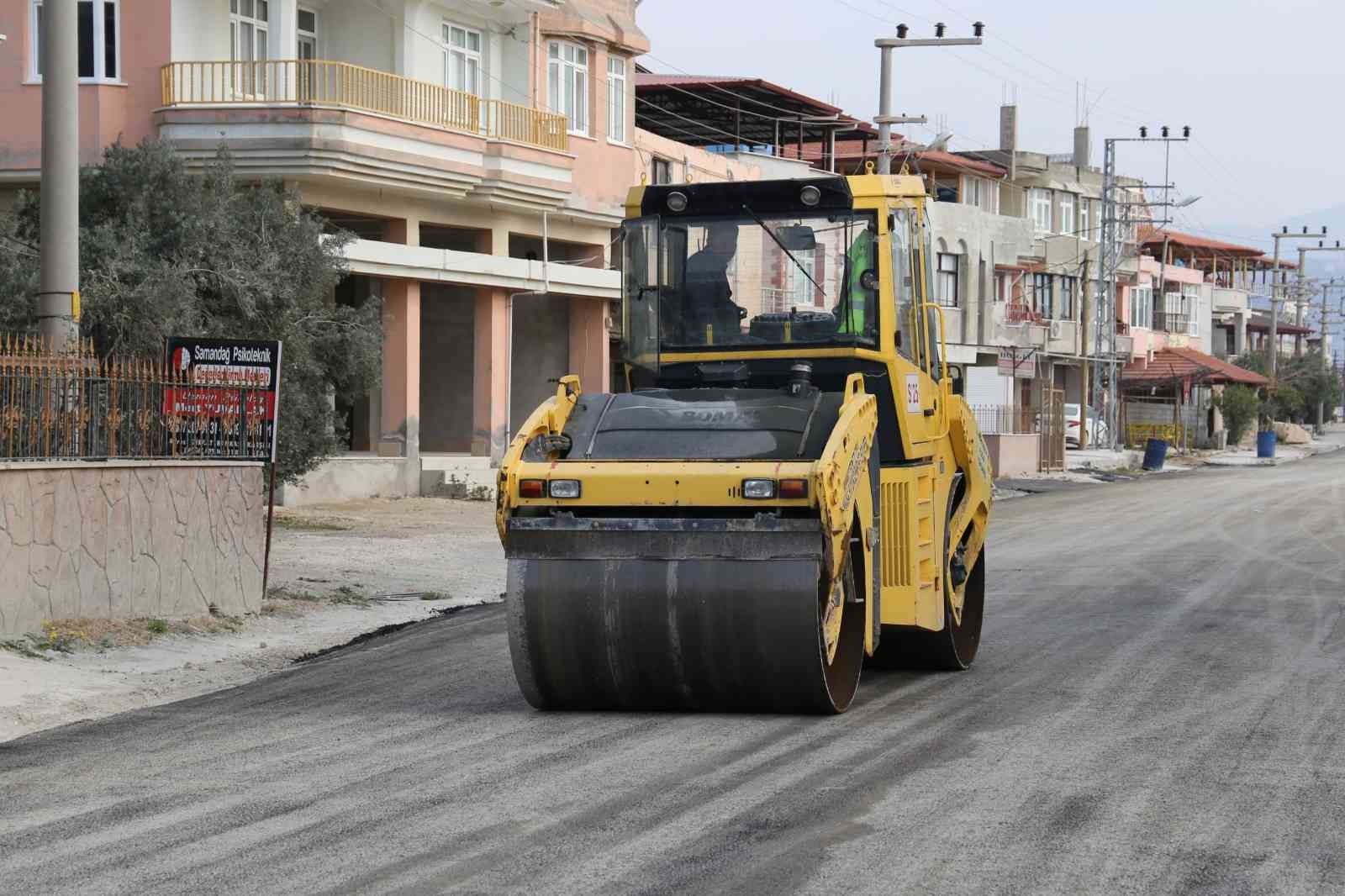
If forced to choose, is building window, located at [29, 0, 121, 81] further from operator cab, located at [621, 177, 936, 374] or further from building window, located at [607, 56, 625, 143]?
operator cab, located at [621, 177, 936, 374]

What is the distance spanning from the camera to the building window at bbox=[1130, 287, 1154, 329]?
92312mm

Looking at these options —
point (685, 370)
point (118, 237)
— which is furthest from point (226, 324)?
point (685, 370)

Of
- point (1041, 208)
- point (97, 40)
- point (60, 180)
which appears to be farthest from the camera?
point (1041, 208)

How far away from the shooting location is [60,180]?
51.2ft

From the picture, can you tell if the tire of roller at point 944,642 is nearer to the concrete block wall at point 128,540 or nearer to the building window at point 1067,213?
the concrete block wall at point 128,540

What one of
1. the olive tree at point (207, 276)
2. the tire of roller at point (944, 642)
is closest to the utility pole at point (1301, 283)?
the olive tree at point (207, 276)

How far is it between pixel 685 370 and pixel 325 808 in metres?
4.74

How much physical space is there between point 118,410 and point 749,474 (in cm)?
706

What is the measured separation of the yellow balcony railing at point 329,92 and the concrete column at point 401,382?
3123mm

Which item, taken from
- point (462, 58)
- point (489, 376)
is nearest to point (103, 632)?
point (489, 376)

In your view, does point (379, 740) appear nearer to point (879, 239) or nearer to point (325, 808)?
point (325, 808)

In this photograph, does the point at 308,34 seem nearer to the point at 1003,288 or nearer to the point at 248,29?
the point at 248,29

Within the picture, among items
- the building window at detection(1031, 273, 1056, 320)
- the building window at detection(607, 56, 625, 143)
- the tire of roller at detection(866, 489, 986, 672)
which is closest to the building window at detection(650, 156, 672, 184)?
the building window at detection(607, 56, 625, 143)

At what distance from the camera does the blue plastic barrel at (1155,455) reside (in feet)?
194
